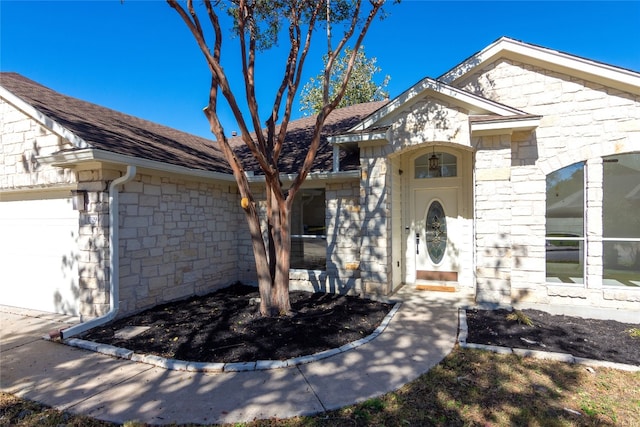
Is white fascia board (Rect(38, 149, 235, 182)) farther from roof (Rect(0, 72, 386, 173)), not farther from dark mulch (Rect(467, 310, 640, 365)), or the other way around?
dark mulch (Rect(467, 310, 640, 365))

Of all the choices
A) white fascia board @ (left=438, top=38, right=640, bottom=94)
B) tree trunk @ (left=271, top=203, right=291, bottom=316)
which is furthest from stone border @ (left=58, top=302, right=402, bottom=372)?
white fascia board @ (left=438, top=38, right=640, bottom=94)

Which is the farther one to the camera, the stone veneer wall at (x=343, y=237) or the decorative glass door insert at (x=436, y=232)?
the decorative glass door insert at (x=436, y=232)

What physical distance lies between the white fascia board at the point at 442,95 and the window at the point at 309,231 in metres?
2.01

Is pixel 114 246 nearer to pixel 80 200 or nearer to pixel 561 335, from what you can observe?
pixel 80 200

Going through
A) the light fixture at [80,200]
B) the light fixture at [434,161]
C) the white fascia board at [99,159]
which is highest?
the light fixture at [434,161]

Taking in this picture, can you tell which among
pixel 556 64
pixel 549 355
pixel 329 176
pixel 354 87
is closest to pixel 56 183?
pixel 329 176

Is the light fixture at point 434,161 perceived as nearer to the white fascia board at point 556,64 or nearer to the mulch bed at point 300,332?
the white fascia board at point 556,64

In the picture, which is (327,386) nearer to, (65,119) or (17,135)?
(65,119)

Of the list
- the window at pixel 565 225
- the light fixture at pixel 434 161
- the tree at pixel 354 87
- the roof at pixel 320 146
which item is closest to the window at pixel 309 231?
the roof at pixel 320 146

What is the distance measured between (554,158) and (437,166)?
2.35 metres

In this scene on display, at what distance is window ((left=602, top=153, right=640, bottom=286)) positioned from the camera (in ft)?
18.5

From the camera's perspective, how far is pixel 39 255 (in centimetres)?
644

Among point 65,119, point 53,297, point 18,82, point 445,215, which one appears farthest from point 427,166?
point 18,82

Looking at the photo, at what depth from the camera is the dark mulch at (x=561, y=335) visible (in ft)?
13.9
